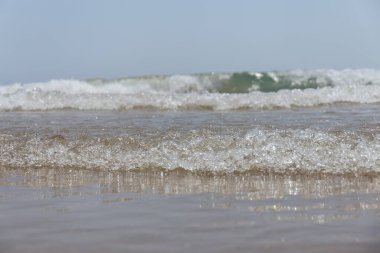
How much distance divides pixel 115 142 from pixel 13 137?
84 centimetres

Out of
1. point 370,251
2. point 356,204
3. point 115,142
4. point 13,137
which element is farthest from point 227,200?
point 13,137

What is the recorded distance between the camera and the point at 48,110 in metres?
8.59

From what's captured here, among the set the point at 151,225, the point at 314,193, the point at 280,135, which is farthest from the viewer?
the point at 280,135

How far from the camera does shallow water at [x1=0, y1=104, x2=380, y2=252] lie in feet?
6.82

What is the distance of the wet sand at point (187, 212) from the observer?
2.02 m

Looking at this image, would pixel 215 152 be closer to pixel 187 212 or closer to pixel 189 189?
pixel 189 189

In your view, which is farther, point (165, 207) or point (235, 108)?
point (235, 108)

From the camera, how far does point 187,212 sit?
8.23 ft

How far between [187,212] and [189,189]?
0.49m

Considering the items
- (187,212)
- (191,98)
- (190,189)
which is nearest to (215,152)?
(190,189)

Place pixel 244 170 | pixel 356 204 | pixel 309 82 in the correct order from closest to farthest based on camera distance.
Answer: pixel 356 204 < pixel 244 170 < pixel 309 82

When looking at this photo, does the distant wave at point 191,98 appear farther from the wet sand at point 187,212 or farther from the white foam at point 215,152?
the wet sand at point 187,212

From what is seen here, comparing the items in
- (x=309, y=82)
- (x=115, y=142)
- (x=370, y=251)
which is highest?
(x=309, y=82)

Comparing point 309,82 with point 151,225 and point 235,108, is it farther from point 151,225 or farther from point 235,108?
point 151,225
